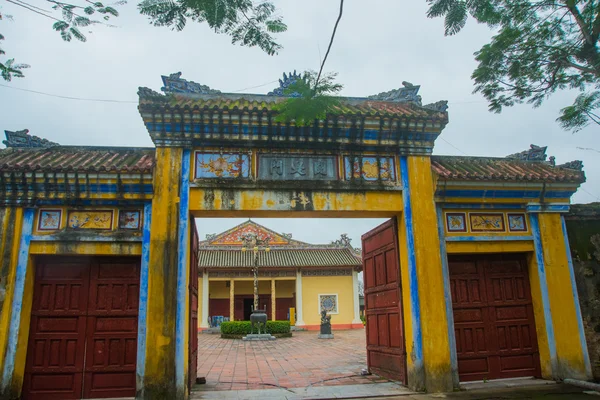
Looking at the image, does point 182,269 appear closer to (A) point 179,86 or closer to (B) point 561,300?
(A) point 179,86

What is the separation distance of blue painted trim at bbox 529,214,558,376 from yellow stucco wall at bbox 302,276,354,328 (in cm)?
2097

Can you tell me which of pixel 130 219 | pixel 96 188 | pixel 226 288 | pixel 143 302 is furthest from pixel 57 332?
pixel 226 288

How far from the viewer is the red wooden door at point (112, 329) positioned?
6.24 m

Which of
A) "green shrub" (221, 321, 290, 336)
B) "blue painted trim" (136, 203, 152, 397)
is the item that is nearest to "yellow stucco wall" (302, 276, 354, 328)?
"green shrub" (221, 321, 290, 336)

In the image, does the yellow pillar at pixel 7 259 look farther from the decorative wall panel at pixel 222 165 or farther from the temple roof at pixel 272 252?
the temple roof at pixel 272 252

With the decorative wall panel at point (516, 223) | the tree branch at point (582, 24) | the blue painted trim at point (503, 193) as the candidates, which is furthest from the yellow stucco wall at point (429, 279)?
Answer: the tree branch at point (582, 24)

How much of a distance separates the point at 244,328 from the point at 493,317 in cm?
1626

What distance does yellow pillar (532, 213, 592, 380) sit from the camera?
6902 millimetres

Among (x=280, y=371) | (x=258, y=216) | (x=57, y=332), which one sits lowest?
(x=280, y=371)

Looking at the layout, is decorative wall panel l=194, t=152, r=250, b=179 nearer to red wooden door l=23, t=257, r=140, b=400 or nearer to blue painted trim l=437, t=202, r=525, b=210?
red wooden door l=23, t=257, r=140, b=400

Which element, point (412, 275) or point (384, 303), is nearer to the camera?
point (412, 275)

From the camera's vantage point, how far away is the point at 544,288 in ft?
23.6

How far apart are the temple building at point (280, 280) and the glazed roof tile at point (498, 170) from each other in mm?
19402

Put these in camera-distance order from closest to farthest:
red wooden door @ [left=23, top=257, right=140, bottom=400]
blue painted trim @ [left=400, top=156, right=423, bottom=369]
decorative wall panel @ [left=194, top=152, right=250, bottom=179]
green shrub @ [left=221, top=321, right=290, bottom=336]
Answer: red wooden door @ [left=23, top=257, right=140, bottom=400]
blue painted trim @ [left=400, top=156, right=423, bottom=369]
decorative wall panel @ [left=194, top=152, right=250, bottom=179]
green shrub @ [left=221, top=321, right=290, bottom=336]
